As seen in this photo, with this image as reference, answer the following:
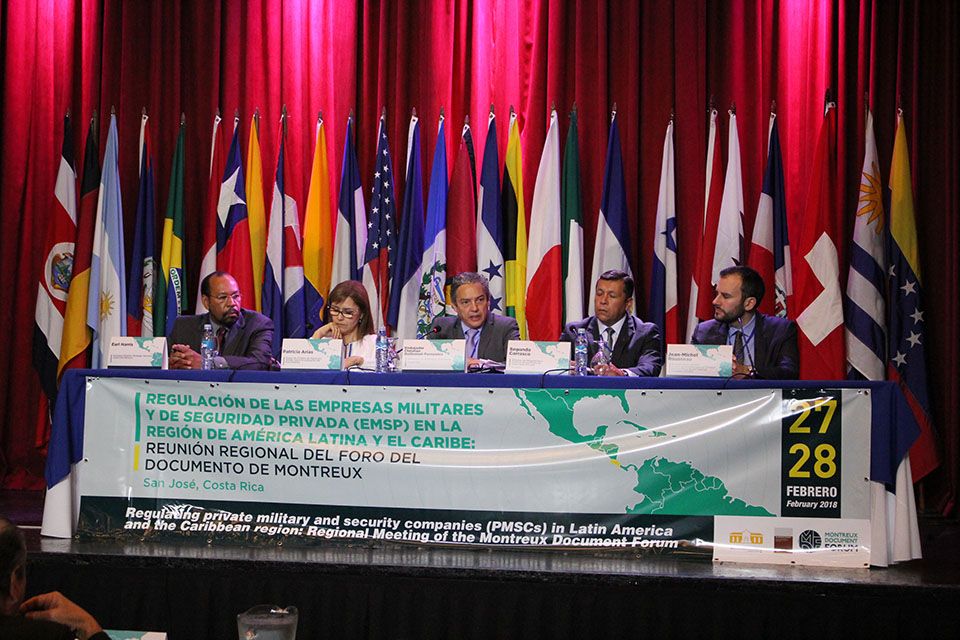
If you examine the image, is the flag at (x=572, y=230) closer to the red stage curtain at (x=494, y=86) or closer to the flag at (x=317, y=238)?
the red stage curtain at (x=494, y=86)

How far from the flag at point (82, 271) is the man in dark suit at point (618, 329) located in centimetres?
351

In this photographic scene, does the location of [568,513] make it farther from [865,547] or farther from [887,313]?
[887,313]

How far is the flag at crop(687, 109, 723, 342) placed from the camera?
6387 mm

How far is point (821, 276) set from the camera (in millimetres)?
6250

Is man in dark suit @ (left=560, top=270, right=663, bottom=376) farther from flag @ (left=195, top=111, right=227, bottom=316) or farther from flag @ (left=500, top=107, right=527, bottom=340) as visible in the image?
flag @ (left=195, top=111, right=227, bottom=316)

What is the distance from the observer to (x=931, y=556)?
437cm

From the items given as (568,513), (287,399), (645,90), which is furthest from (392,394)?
(645,90)

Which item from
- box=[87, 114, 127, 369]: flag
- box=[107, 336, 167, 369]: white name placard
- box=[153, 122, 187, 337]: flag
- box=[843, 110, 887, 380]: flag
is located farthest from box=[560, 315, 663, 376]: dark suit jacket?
box=[87, 114, 127, 369]: flag

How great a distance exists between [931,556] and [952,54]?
11.6 ft

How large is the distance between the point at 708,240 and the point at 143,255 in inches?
152

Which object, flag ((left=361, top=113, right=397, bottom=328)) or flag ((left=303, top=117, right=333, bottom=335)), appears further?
flag ((left=303, top=117, right=333, bottom=335))

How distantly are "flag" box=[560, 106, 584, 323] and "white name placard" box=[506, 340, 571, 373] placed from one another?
7.73 feet

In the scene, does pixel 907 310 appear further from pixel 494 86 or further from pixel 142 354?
pixel 142 354

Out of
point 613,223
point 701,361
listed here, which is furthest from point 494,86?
point 701,361
